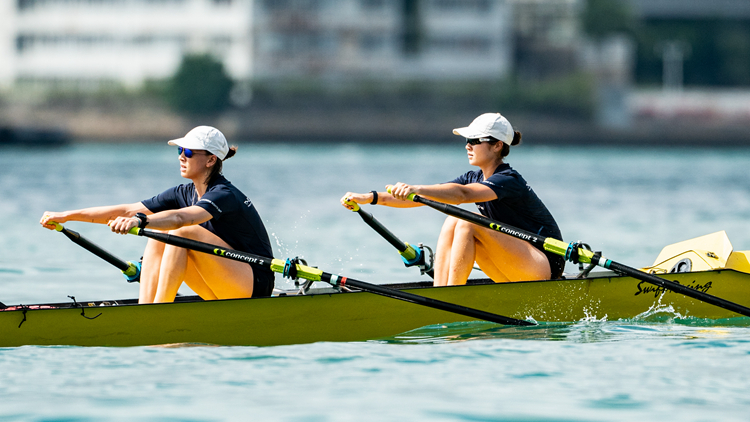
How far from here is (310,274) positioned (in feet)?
25.8

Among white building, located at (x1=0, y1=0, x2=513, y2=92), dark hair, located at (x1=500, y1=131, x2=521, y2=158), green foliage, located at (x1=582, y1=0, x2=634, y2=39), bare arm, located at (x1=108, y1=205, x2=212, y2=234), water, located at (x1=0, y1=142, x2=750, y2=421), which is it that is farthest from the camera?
green foliage, located at (x1=582, y1=0, x2=634, y2=39)

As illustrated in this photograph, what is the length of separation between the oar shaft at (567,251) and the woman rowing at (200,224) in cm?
129

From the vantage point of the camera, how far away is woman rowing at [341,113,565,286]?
8312mm

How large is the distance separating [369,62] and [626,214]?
46904 millimetres

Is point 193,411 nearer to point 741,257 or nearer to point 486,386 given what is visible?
point 486,386

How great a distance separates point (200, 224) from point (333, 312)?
1.16m

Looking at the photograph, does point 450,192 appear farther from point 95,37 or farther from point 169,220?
point 95,37

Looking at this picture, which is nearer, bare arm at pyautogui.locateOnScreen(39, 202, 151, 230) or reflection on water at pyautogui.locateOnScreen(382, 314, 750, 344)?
bare arm at pyautogui.locateOnScreen(39, 202, 151, 230)

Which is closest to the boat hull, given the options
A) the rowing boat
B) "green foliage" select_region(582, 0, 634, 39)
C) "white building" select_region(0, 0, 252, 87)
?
the rowing boat

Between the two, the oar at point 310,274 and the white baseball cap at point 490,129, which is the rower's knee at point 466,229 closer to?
the oar at point 310,274

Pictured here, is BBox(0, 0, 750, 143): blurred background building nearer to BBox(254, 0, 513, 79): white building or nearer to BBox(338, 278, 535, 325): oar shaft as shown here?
BBox(254, 0, 513, 79): white building

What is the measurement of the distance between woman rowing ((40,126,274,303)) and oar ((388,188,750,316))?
4.23ft

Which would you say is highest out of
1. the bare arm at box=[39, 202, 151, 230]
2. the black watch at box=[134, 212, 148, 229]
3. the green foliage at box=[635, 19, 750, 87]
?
the green foliage at box=[635, 19, 750, 87]

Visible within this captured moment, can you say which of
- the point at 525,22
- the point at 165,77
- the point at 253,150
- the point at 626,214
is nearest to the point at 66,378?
the point at 626,214
